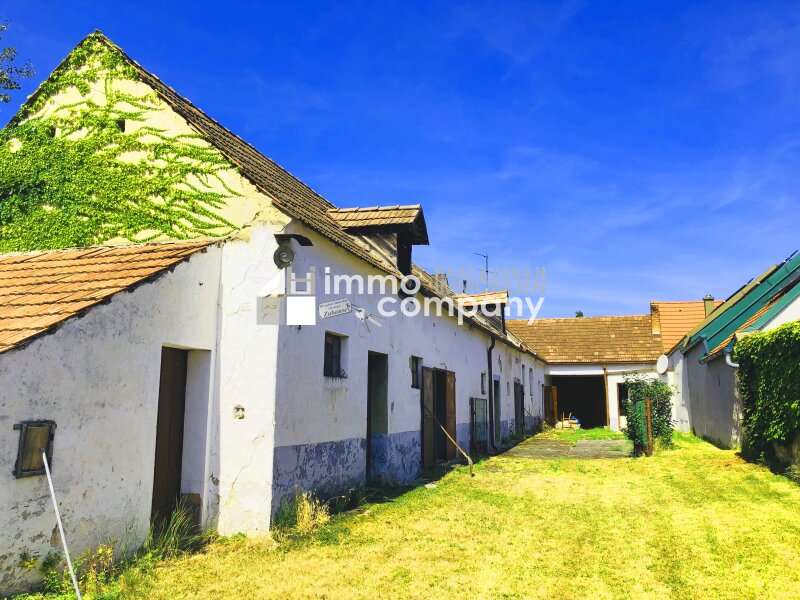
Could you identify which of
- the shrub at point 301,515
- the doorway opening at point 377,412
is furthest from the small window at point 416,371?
the shrub at point 301,515

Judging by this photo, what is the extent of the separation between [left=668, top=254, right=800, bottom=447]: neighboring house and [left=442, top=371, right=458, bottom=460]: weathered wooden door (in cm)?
631

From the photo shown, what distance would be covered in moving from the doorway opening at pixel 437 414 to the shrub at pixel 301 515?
16.6ft

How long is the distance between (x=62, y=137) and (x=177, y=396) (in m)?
4.71

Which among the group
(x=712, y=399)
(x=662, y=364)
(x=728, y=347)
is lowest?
(x=712, y=399)

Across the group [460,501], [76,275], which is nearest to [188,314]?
[76,275]

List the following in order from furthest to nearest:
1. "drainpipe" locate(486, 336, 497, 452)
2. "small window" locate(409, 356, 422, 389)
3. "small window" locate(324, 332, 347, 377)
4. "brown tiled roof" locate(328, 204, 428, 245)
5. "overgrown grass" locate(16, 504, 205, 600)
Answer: "drainpipe" locate(486, 336, 497, 452) < "small window" locate(409, 356, 422, 389) < "brown tiled roof" locate(328, 204, 428, 245) < "small window" locate(324, 332, 347, 377) < "overgrown grass" locate(16, 504, 205, 600)

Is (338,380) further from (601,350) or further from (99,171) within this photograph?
(601,350)

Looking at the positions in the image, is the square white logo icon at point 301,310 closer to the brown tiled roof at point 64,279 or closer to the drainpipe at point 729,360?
the brown tiled roof at point 64,279

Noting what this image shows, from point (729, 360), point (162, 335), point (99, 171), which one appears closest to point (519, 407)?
point (729, 360)

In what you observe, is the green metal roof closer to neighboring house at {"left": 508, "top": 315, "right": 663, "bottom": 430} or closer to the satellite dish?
the satellite dish

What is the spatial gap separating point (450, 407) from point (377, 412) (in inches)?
159

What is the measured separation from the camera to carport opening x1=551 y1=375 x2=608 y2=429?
31.5 meters

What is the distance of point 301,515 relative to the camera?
7.33m

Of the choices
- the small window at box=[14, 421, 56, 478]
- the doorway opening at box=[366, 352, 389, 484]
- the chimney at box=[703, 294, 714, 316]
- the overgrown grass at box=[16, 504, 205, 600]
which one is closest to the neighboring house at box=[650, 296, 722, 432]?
the chimney at box=[703, 294, 714, 316]
